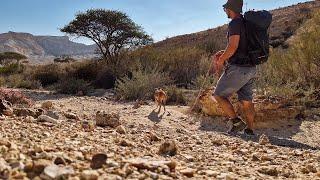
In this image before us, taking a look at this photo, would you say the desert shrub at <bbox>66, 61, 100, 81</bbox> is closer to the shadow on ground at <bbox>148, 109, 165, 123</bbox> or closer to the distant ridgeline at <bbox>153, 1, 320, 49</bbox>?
the shadow on ground at <bbox>148, 109, 165, 123</bbox>

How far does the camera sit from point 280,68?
480 inches

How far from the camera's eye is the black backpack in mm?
5762

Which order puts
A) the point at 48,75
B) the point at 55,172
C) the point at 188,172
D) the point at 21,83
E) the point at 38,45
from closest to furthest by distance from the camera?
1. the point at 55,172
2. the point at 188,172
3. the point at 21,83
4. the point at 48,75
5. the point at 38,45

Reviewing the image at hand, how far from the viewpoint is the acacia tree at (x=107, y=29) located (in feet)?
74.3

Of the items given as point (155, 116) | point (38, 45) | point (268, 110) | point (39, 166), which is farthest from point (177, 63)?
point (38, 45)

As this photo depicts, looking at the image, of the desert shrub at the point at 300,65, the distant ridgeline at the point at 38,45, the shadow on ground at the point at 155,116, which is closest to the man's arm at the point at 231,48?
the shadow on ground at the point at 155,116

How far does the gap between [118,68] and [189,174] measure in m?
14.6

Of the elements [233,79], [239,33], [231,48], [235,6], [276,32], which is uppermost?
[276,32]

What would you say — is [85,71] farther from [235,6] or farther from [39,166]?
[39,166]

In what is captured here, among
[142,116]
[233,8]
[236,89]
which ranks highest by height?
[233,8]

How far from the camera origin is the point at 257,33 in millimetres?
5879

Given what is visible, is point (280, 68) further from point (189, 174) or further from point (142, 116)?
point (189, 174)

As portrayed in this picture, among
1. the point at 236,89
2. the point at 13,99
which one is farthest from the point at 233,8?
the point at 13,99

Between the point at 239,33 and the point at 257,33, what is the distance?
0.22m
